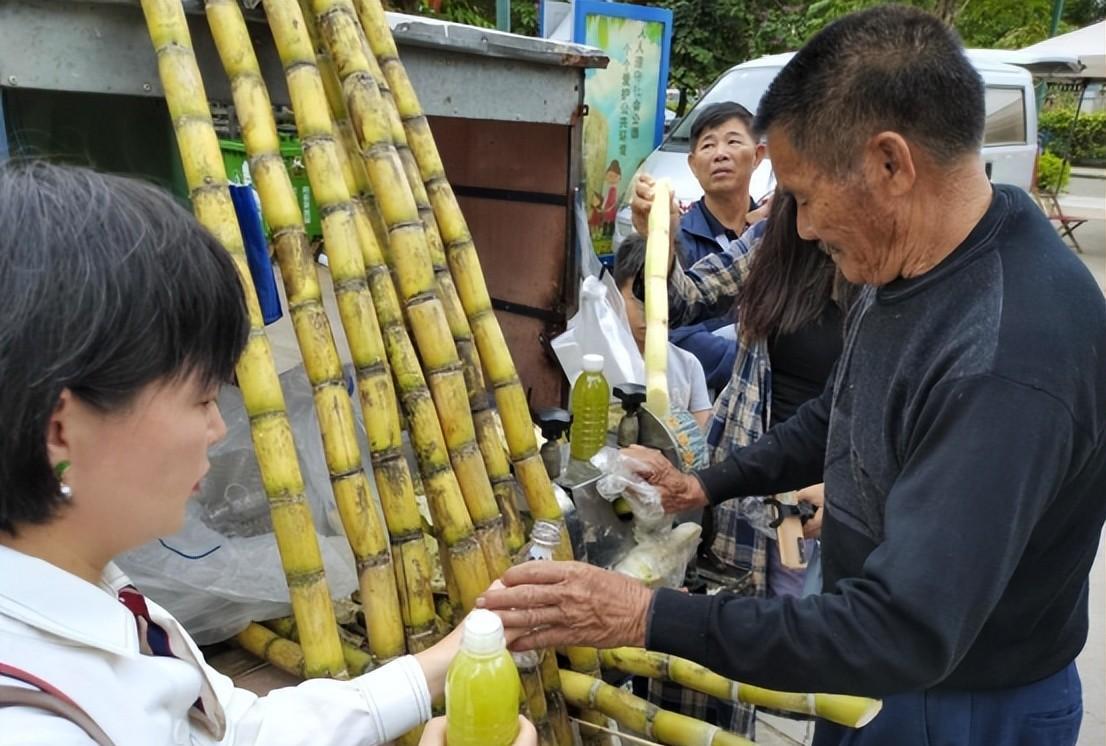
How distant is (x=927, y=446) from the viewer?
3.83ft

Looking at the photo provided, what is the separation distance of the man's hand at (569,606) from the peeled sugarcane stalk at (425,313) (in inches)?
12.4

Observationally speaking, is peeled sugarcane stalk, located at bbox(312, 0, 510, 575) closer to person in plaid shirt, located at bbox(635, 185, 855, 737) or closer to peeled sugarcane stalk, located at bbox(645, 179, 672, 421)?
peeled sugarcane stalk, located at bbox(645, 179, 672, 421)

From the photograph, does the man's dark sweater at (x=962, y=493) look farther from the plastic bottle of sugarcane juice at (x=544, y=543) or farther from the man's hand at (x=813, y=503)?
the man's hand at (x=813, y=503)

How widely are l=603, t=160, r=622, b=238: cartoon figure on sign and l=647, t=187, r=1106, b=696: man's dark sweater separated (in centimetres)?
504

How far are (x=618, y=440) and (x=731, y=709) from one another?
990 mm

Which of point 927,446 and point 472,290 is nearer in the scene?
point 927,446

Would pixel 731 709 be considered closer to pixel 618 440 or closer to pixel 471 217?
pixel 618 440

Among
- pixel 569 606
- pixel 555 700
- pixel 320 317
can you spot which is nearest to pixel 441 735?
pixel 569 606

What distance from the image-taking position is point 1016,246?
1224 mm

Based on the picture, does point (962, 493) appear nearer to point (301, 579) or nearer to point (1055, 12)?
point (301, 579)

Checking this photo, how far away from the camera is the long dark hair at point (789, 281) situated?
2.32 m

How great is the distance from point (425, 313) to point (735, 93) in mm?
6475

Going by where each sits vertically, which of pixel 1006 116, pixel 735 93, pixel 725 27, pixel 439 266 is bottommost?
pixel 439 266

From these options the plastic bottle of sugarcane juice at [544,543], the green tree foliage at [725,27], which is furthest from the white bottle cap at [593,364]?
the green tree foliage at [725,27]
